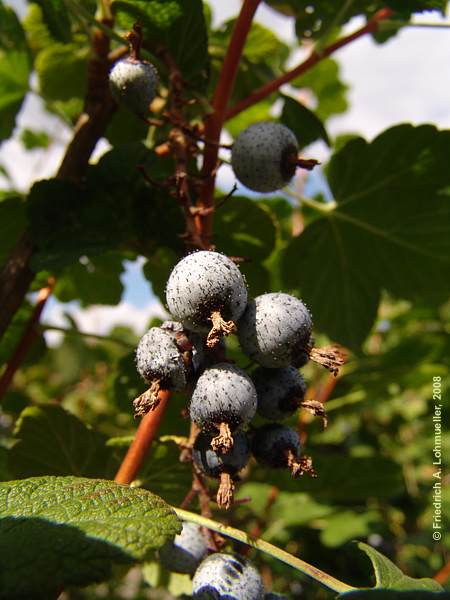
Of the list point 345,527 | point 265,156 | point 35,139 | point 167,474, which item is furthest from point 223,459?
point 35,139

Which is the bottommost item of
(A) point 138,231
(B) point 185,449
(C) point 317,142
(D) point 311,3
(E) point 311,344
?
(B) point 185,449

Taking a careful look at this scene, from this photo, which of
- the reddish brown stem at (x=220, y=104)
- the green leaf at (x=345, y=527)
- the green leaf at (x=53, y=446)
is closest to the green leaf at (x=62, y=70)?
the reddish brown stem at (x=220, y=104)

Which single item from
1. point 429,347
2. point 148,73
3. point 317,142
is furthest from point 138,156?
point 429,347

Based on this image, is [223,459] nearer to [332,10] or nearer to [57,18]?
[57,18]

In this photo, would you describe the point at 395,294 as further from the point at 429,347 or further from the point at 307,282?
the point at 429,347

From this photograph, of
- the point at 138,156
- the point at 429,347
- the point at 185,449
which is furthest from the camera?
the point at 429,347

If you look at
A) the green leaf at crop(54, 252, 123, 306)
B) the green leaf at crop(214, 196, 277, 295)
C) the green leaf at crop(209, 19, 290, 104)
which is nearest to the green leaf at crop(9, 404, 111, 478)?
the green leaf at crop(214, 196, 277, 295)

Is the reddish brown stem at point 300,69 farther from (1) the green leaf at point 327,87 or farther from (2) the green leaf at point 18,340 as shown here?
(1) the green leaf at point 327,87

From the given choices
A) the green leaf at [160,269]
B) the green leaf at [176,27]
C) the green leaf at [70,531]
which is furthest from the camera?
the green leaf at [160,269]
